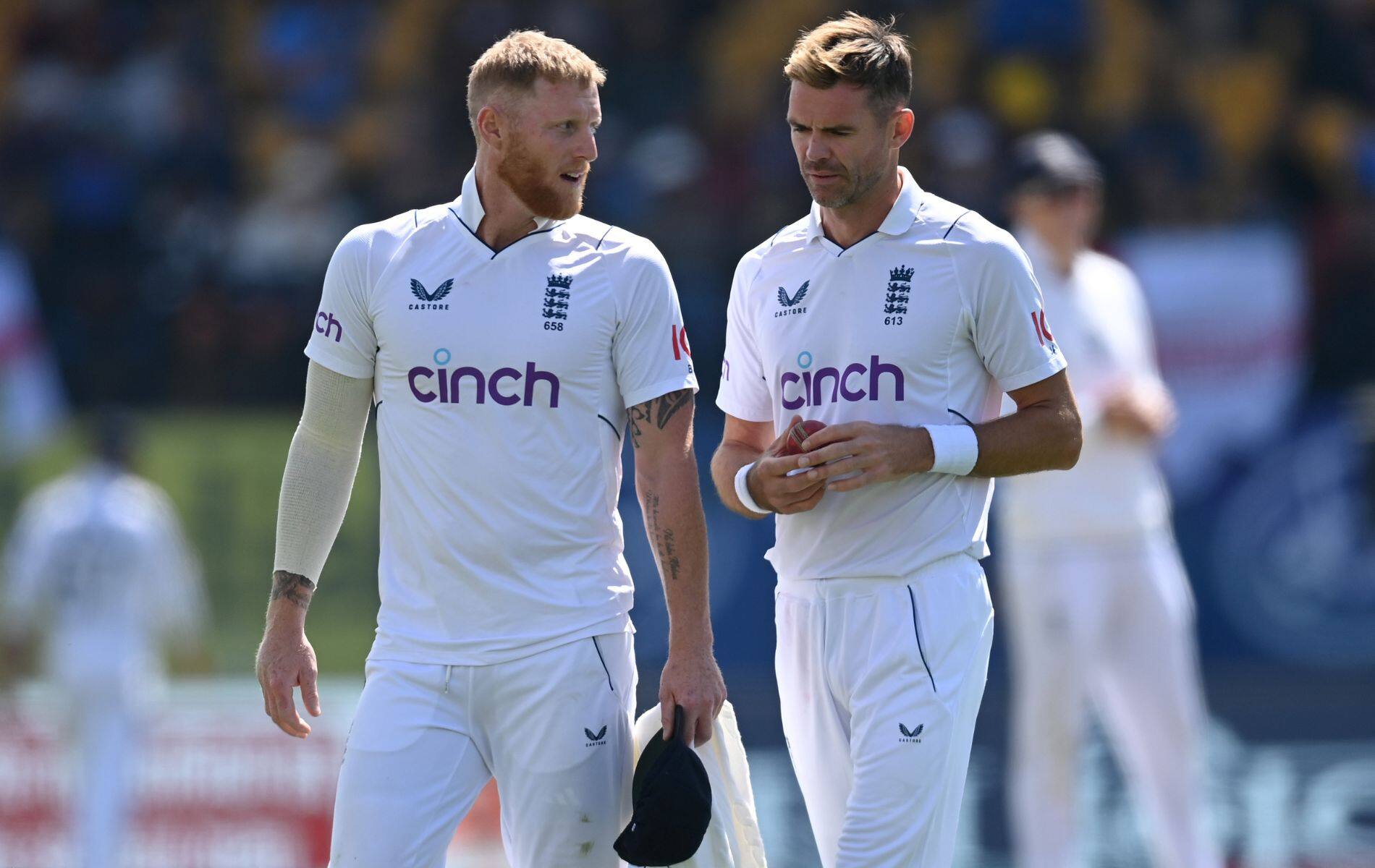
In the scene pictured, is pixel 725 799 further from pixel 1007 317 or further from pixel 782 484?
pixel 1007 317

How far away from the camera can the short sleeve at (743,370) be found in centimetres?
479

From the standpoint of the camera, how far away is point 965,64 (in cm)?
1259

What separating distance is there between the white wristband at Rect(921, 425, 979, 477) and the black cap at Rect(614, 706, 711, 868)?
865 millimetres

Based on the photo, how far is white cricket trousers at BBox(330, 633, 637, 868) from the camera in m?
4.18

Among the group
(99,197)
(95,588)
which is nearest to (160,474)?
(95,588)

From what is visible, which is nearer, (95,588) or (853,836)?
Answer: (853,836)

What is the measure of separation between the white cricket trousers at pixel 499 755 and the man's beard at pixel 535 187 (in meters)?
1.04

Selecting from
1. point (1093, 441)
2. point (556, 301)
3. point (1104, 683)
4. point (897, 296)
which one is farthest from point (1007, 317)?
point (1104, 683)

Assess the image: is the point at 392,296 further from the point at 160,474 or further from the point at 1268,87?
the point at 1268,87

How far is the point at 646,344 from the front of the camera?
4324 millimetres

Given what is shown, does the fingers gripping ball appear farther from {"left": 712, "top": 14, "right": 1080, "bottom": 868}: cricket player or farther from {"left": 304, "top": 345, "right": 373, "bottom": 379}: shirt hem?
{"left": 304, "top": 345, "right": 373, "bottom": 379}: shirt hem

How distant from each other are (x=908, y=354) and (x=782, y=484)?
45 cm

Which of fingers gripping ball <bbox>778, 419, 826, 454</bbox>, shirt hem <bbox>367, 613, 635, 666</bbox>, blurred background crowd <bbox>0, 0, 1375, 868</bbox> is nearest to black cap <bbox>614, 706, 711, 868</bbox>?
shirt hem <bbox>367, 613, 635, 666</bbox>

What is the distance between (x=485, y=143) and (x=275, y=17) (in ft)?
32.9
